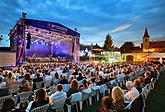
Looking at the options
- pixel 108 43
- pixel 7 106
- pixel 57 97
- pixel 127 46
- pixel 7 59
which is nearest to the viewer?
pixel 7 106

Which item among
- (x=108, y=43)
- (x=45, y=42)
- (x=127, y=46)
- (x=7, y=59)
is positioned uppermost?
(x=108, y=43)

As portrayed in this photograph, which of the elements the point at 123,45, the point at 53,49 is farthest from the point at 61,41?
the point at 123,45

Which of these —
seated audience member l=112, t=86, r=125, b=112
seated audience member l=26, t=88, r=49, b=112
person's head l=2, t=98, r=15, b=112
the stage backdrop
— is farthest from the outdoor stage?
seated audience member l=112, t=86, r=125, b=112

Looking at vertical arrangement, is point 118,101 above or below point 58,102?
above

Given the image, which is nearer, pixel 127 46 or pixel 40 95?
pixel 40 95

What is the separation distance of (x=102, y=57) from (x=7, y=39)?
19454 millimetres

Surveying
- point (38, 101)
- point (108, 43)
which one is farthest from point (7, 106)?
point (108, 43)

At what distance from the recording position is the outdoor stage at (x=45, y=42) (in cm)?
1891

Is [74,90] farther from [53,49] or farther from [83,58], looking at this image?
[83,58]

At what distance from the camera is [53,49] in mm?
29953

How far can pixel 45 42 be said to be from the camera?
92.5 ft

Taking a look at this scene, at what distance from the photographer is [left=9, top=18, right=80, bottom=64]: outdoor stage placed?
1891cm

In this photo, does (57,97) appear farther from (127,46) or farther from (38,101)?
(127,46)

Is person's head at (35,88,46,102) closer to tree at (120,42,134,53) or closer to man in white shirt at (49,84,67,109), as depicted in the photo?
man in white shirt at (49,84,67,109)
